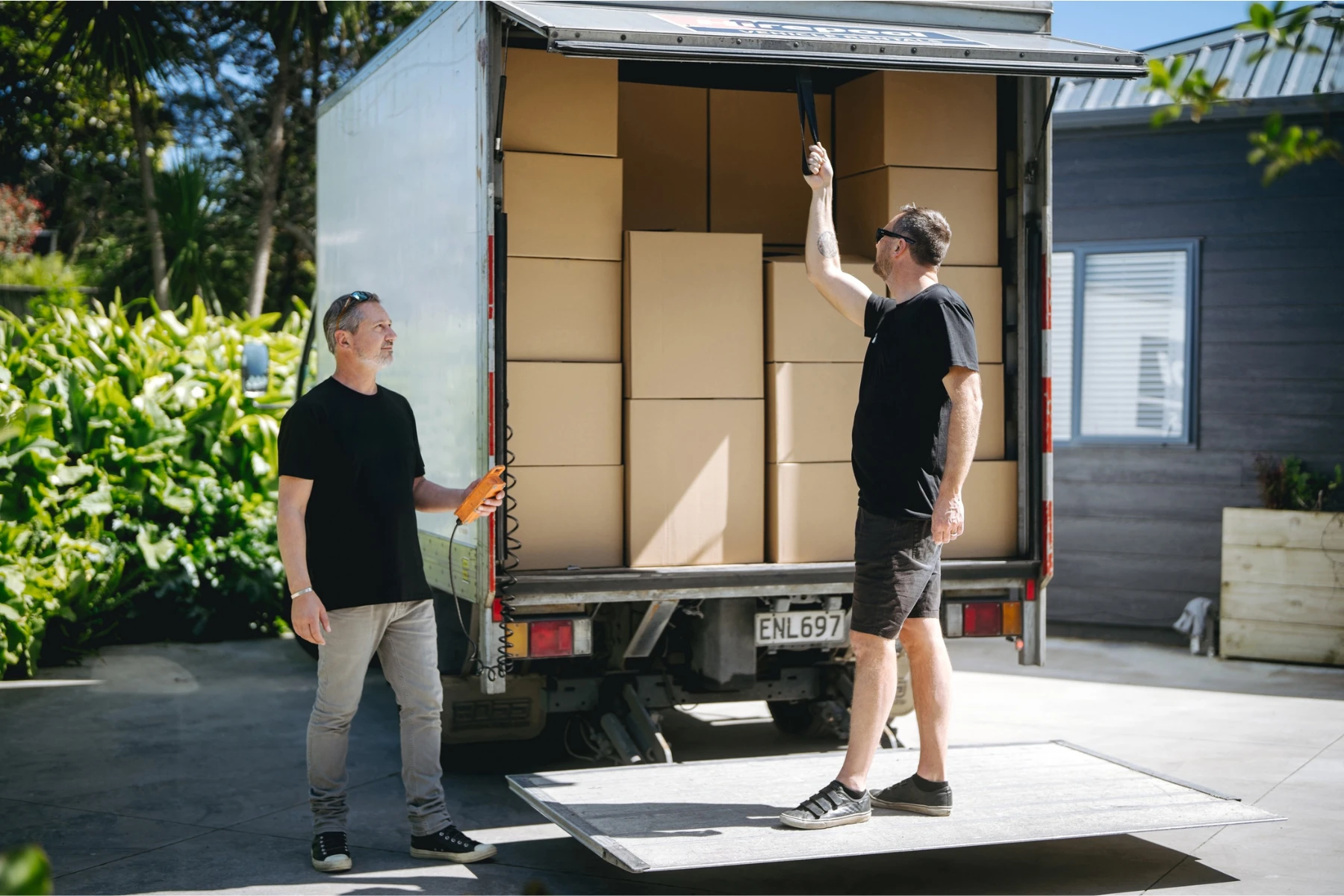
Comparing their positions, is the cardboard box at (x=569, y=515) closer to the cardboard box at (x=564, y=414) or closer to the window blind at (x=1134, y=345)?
the cardboard box at (x=564, y=414)

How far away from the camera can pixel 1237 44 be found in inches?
401

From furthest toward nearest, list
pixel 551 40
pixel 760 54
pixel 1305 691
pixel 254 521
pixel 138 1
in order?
1. pixel 138 1
2. pixel 254 521
3. pixel 1305 691
4. pixel 760 54
5. pixel 551 40

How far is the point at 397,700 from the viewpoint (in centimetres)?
447

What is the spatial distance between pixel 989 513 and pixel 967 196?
128cm

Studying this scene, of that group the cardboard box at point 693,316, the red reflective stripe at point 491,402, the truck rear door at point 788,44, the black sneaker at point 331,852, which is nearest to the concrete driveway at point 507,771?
the black sneaker at point 331,852

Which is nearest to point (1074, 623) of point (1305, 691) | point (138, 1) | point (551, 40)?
point (1305, 691)

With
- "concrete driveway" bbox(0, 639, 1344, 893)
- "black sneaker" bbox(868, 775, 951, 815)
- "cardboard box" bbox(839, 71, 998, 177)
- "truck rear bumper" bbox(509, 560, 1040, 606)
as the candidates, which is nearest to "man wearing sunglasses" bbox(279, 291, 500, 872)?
"concrete driveway" bbox(0, 639, 1344, 893)

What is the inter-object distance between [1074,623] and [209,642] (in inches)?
230

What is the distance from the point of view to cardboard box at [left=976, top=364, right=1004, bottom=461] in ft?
18.4

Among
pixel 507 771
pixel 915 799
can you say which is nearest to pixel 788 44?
pixel 915 799

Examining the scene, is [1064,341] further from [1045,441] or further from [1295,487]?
[1045,441]

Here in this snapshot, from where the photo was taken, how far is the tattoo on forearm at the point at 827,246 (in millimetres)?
4598

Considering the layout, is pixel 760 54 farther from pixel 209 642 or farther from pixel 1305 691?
pixel 209 642

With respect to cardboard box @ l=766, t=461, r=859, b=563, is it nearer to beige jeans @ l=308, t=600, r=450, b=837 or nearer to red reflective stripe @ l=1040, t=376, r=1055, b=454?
red reflective stripe @ l=1040, t=376, r=1055, b=454
